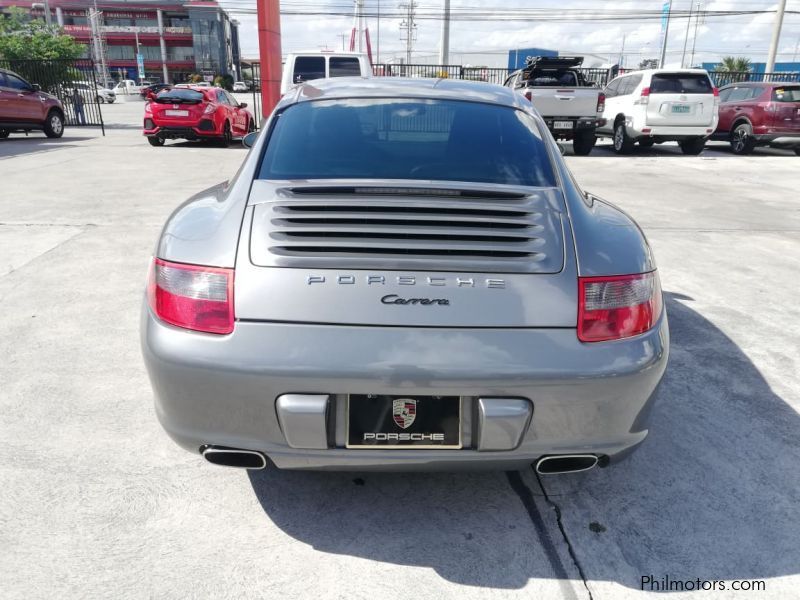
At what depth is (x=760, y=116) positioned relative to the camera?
14484 millimetres

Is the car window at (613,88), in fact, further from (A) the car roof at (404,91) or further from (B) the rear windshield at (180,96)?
(A) the car roof at (404,91)

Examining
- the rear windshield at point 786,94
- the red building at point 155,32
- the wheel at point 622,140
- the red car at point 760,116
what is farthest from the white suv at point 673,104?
the red building at point 155,32

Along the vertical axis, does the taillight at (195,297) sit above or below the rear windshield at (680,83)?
below

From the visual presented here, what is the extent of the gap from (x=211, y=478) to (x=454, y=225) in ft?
4.75

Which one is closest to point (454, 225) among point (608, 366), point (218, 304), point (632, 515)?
point (608, 366)

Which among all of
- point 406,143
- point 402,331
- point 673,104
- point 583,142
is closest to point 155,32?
point 583,142

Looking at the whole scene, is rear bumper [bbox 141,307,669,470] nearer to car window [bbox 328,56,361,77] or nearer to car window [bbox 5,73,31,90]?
car window [bbox 328,56,361,77]

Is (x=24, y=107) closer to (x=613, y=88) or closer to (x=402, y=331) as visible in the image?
(x=613, y=88)

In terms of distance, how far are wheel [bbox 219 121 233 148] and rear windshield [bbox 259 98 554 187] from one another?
1355 cm

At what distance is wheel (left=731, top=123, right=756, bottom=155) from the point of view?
14.9 metres

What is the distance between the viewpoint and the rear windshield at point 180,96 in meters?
14.6

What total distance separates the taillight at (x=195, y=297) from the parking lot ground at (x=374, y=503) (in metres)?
0.80

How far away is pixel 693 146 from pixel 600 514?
15293mm

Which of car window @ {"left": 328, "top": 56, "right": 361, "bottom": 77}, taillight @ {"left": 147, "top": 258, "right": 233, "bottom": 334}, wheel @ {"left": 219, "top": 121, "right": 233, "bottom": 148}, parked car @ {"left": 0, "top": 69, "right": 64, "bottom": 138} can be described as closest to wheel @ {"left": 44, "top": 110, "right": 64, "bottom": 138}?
parked car @ {"left": 0, "top": 69, "right": 64, "bottom": 138}
